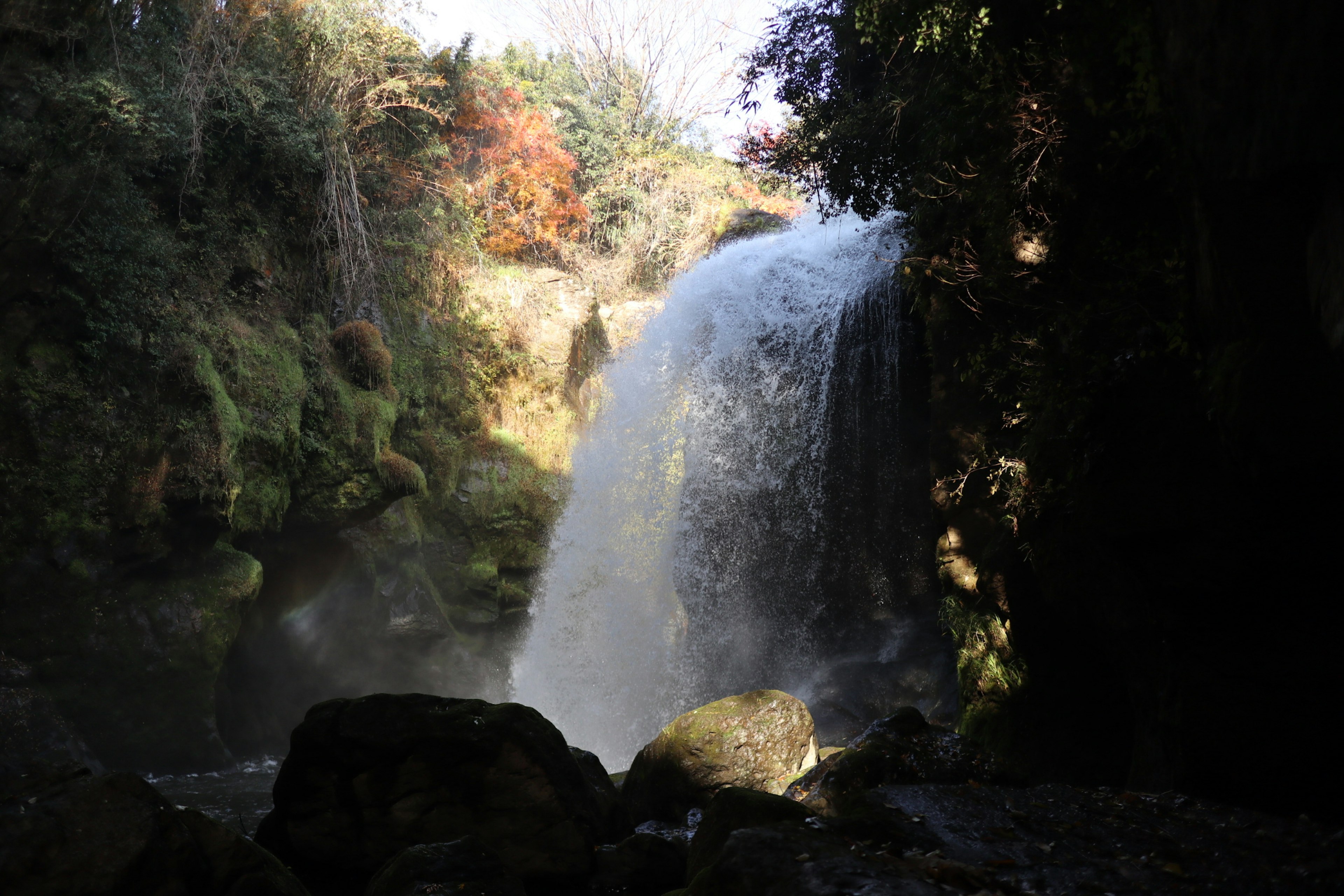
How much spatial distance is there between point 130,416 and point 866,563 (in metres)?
10.9

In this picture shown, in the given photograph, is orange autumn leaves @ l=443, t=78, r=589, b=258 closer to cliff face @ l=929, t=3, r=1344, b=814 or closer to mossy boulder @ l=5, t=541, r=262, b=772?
mossy boulder @ l=5, t=541, r=262, b=772

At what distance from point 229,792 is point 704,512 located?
882cm

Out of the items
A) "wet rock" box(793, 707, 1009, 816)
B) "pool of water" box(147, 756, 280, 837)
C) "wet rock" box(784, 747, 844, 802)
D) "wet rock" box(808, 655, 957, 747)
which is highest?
"wet rock" box(793, 707, 1009, 816)

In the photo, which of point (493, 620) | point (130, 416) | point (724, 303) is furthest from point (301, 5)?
point (493, 620)

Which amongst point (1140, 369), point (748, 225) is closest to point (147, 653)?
point (1140, 369)

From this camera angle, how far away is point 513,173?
64.8 ft

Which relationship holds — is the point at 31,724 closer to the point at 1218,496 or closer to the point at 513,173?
the point at 1218,496

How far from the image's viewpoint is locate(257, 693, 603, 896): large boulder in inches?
228

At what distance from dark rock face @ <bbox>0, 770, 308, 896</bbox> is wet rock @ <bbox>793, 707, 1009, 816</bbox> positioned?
3.65 meters

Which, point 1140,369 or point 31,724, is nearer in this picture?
point 1140,369

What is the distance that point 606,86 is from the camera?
970 inches

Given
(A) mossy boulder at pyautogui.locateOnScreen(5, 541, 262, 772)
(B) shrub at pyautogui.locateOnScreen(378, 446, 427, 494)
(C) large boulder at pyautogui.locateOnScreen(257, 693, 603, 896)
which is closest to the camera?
(C) large boulder at pyautogui.locateOnScreen(257, 693, 603, 896)

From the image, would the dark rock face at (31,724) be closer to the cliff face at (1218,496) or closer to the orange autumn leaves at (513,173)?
the cliff face at (1218,496)

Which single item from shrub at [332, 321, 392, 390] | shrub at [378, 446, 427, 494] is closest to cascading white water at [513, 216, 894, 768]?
shrub at [378, 446, 427, 494]
